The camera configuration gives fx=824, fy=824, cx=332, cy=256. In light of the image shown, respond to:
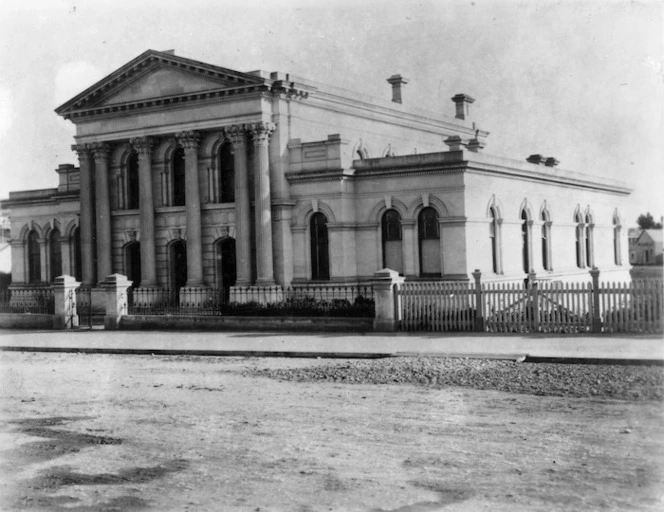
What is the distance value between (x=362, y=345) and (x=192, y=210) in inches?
630

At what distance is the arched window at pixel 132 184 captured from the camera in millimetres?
35594

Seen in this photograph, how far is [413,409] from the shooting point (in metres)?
10.9

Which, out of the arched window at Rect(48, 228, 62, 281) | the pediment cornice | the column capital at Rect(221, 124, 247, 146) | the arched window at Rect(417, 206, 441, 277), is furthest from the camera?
the arched window at Rect(48, 228, 62, 281)

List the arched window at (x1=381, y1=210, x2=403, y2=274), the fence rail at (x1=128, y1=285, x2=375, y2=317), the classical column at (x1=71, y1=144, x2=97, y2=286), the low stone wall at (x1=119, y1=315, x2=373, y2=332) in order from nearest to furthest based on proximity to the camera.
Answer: the low stone wall at (x1=119, y1=315, x2=373, y2=332) < the fence rail at (x1=128, y1=285, x2=375, y2=317) < the arched window at (x1=381, y1=210, x2=403, y2=274) < the classical column at (x1=71, y1=144, x2=97, y2=286)

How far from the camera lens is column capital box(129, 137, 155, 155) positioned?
1321 inches

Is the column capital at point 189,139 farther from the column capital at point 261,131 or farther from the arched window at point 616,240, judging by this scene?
the arched window at point 616,240

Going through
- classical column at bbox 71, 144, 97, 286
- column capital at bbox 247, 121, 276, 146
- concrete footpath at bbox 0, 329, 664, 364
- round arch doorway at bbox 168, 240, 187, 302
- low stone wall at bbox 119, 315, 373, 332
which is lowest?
concrete footpath at bbox 0, 329, 664, 364

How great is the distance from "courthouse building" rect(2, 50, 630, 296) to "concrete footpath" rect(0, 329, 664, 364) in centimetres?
862

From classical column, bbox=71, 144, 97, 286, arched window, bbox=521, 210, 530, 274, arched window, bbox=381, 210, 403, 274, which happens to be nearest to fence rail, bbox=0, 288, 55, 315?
classical column, bbox=71, 144, 97, 286

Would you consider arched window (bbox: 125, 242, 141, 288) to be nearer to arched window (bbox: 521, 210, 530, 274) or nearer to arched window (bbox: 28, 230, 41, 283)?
arched window (bbox: 28, 230, 41, 283)

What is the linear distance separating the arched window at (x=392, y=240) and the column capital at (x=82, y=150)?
531 inches

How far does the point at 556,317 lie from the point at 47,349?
12.9 meters

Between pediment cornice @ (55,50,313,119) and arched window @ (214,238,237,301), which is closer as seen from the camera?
pediment cornice @ (55,50,313,119)

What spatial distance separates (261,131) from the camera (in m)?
31.0
